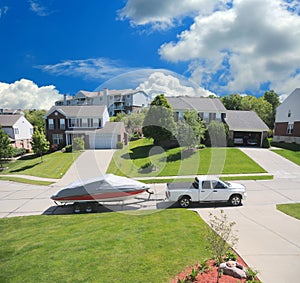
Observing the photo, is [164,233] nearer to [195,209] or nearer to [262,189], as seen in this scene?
[195,209]

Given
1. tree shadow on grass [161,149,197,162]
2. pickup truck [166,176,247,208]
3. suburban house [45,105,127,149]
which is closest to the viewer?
pickup truck [166,176,247,208]

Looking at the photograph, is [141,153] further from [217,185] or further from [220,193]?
[220,193]

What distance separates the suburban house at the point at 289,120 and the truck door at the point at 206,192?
2724 cm

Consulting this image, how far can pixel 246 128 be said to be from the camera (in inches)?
1122

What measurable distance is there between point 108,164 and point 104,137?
11294 millimetres

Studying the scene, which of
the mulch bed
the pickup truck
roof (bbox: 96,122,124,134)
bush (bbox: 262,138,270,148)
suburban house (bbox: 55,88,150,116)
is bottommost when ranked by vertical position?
the pickup truck

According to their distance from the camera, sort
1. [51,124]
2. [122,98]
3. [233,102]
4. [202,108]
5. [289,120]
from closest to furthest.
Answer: [122,98] < [202,108] < [289,120] < [51,124] < [233,102]

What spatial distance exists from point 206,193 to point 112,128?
Answer: 84.0 feet


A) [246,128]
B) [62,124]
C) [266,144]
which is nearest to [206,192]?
[266,144]

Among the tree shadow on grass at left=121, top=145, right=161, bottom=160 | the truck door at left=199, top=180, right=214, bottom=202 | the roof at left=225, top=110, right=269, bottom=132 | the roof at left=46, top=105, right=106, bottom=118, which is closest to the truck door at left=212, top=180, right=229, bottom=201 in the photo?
the truck door at left=199, top=180, right=214, bottom=202

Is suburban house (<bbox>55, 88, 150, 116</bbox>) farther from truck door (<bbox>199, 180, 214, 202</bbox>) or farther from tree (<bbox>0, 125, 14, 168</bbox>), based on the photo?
tree (<bbox>0, 125, 14, 168</bbox>)

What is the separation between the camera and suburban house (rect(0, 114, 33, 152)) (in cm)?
3781

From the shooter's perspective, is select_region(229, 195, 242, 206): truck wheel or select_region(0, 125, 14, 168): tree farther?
select_region(0, 125, 14, 168): tree

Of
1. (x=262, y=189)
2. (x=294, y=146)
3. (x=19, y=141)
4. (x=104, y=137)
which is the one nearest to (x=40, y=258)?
(x=262, y=189)
